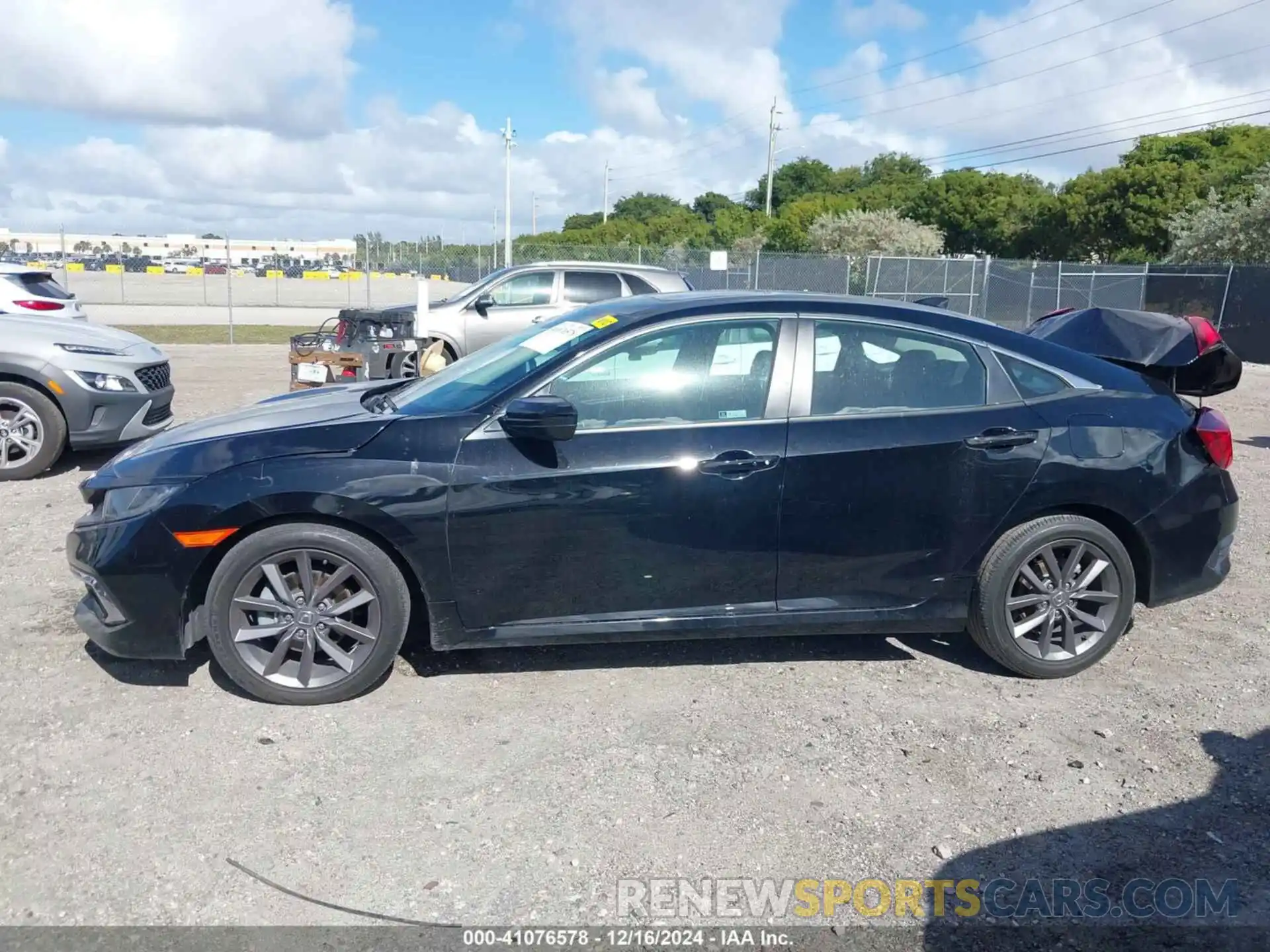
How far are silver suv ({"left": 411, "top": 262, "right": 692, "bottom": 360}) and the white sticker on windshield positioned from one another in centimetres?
804

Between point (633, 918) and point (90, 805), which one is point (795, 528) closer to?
point (633, 918)

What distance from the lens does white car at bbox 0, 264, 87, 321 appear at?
34.4 feet

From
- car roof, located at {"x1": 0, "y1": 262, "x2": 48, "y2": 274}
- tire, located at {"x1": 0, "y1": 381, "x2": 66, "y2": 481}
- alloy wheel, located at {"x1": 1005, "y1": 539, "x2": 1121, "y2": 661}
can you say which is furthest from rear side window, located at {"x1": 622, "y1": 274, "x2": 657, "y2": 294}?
alloy wheel, located at {"x1": 1005, "y1": 539, "x2": 1121, "y2": 661}

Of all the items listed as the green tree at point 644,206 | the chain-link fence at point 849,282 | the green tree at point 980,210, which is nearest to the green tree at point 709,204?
the green tree at point 644,206

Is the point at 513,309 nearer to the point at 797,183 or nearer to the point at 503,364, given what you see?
the point at 503,364

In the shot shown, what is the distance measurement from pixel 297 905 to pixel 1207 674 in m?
3.93

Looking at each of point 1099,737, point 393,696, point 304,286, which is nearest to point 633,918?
point 393,696

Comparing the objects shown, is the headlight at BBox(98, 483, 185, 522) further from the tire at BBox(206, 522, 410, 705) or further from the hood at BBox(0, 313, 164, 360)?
the hood at BBox(0, 313, 164, 360)

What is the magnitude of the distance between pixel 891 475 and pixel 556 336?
159 centimetres

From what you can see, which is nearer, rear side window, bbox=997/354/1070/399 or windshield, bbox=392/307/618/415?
windshield, bbox=392/307/618/415

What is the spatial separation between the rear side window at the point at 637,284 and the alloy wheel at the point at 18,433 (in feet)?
23.3

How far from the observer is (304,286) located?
3794cm

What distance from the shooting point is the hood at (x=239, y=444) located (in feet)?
13.4

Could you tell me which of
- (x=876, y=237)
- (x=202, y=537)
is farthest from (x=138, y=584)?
(x=876, y=237)
